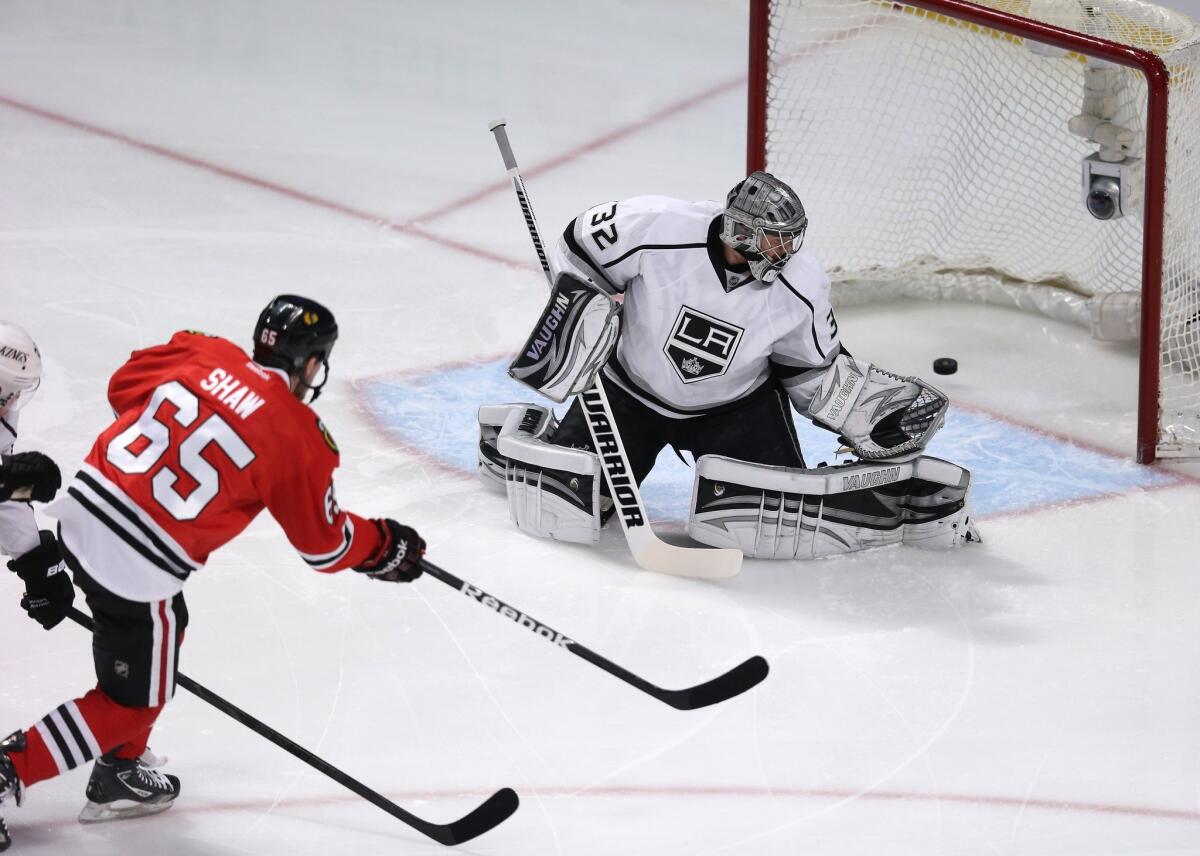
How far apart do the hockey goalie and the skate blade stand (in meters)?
1.23

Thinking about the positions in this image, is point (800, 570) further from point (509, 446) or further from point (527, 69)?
point (527, 69)

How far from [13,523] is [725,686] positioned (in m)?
1.19

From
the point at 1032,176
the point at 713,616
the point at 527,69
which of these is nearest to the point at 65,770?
the point at 713,616

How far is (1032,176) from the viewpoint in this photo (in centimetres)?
540

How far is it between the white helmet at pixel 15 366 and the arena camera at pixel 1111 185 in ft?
8.60

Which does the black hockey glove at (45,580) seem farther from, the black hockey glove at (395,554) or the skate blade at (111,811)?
the black hockey glove at (395,554)

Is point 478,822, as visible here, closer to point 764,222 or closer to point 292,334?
point 292,334

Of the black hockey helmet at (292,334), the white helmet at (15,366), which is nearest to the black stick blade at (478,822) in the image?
the black hockey helmet at (292,334)

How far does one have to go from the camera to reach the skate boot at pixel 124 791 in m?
2.96

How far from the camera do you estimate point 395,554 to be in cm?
285

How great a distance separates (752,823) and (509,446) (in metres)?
1.20

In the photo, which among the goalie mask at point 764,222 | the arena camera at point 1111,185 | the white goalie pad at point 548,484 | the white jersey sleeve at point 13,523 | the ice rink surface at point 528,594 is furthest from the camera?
the arena camera at point 1111,185

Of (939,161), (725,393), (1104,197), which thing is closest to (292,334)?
(725,393)

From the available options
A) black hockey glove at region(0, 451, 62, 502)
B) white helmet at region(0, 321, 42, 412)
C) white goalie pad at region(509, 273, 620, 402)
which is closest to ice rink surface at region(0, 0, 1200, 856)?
white goalie pad at region(509, 273, 620, 402)
